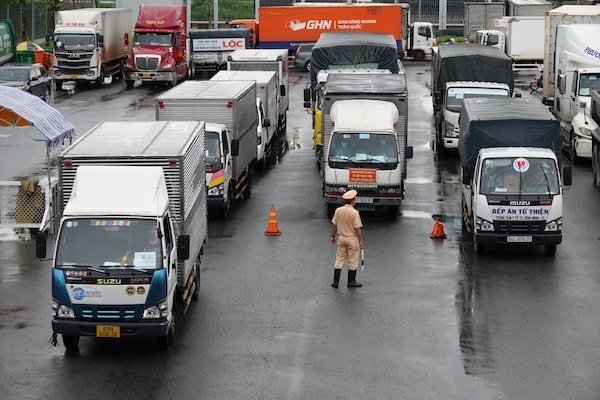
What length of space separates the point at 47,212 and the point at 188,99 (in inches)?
163

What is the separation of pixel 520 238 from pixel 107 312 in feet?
31.7

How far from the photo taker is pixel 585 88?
1463 inches

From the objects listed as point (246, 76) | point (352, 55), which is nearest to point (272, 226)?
point (246, 76)

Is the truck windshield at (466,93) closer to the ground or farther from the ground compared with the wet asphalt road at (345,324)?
farther from the ground

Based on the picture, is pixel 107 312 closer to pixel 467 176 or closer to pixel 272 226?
pixel 272 226

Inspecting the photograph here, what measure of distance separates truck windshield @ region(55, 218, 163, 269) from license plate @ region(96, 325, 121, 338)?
0.85 meters

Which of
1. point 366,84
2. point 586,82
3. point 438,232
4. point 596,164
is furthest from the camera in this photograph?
point 586,82

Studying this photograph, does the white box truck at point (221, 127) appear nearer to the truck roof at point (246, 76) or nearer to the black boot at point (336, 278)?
the truck roof at point (246, 76)

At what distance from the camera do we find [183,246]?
58.9 feet

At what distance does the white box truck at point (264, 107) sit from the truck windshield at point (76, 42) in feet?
65.2

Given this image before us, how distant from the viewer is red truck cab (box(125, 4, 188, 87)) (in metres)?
55.7

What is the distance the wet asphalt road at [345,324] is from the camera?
53.5 ft

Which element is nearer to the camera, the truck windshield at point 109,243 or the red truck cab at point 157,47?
the truck windshield at point 109,243

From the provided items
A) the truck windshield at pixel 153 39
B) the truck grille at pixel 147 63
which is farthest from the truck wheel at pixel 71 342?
the truck windshield at pixel 153 39
